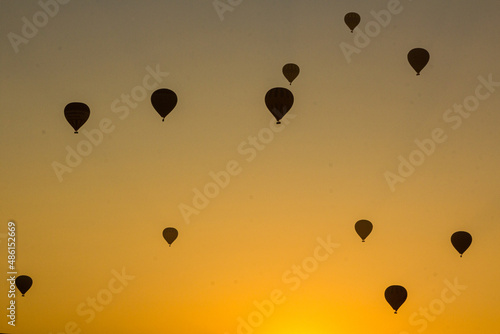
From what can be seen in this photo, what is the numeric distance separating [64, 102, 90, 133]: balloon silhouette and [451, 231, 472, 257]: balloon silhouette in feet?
13.3

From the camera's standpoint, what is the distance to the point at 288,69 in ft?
21.1

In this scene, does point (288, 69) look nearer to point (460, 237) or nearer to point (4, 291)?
point (460, 237)

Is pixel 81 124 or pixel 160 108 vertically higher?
pixel 160 108

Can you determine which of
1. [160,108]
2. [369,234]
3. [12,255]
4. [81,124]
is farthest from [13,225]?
[369,234]

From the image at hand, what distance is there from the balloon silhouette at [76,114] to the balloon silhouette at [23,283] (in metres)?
1.68

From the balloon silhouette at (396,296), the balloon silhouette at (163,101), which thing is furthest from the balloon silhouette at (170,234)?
the balloon silhouette at (396,296)

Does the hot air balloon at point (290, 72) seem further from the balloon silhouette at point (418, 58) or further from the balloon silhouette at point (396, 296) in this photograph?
the balloon silhouette at point (396, 296)

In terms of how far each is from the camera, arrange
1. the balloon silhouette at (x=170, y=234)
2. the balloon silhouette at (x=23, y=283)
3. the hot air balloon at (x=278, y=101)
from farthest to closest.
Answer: the balloon silhouette at (x=170, y=234)
the balloon silhouette at (x=23, y=283)
the hot air balloon at (x=278, y=101)

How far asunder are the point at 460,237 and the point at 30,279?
4537 millimetres

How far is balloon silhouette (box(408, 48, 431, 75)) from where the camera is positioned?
642cm

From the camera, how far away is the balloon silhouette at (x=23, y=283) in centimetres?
654

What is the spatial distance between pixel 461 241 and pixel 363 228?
39.6 inches

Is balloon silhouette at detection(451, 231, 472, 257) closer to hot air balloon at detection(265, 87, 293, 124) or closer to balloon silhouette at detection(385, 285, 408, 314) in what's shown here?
balloon silhouette at detection(385, 285, 408, 314)

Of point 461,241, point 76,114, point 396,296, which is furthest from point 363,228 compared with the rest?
point 76,114
